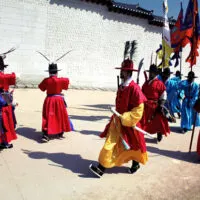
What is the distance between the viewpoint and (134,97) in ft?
13.9

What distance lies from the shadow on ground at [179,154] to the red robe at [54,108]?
5.91 ft

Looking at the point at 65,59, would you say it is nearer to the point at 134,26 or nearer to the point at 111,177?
the point at 134,26

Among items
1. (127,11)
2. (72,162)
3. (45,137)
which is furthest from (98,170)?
(127,11)

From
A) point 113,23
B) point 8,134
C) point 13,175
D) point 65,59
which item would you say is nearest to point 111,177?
point 13,175

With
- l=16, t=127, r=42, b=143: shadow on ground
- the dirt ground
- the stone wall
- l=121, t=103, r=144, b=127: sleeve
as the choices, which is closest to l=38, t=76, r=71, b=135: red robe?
the dirt ground

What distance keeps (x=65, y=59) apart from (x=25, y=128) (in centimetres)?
968

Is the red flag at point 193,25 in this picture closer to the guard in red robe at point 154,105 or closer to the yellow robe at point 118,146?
the guard in red robe at point 154,105

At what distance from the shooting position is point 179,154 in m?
5.79

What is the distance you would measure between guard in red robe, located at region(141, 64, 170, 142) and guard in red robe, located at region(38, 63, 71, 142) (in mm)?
1697

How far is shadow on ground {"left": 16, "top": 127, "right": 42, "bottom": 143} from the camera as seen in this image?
20.3ft

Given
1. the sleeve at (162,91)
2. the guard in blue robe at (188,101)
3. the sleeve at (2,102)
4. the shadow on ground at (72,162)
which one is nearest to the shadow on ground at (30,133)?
the shadow on ground at (72,162)

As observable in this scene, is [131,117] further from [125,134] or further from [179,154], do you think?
[179,154]

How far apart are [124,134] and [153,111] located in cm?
221

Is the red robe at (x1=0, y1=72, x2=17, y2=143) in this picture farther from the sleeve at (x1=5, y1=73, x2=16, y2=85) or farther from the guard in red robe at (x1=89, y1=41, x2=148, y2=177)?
the guard in red robe at (x1=89, y1=41, x2=148, y2=177)
